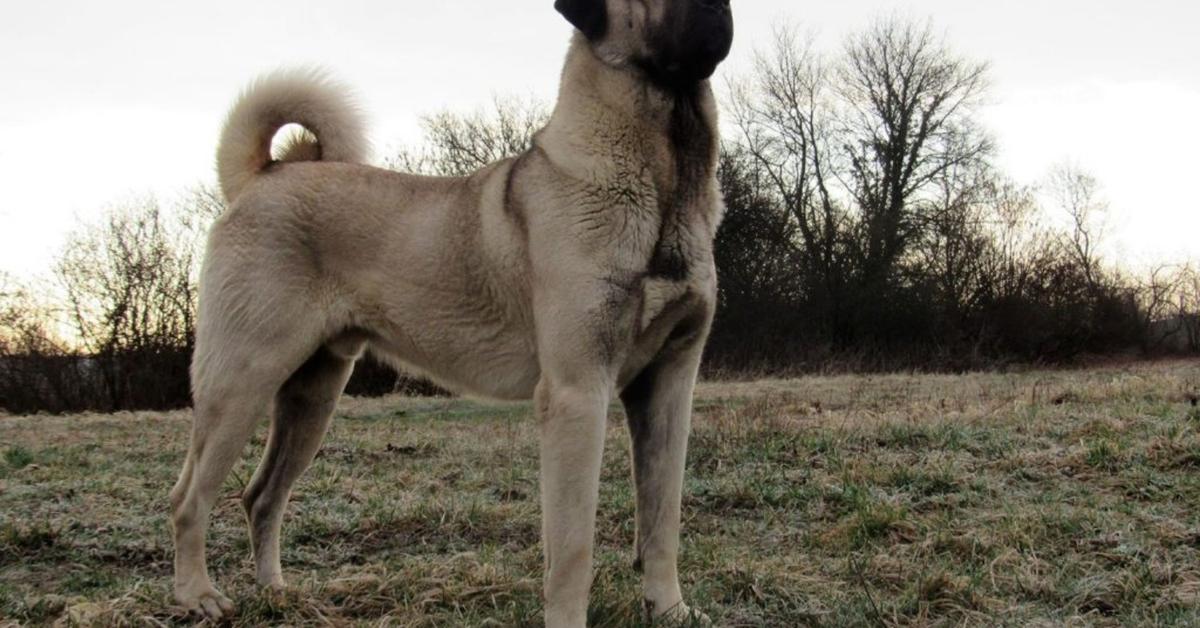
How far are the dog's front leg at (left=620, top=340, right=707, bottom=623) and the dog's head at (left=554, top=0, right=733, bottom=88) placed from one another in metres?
0.90

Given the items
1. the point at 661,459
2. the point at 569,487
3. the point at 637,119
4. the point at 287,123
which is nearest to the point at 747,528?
the point at 661,459

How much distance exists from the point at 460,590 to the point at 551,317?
1.16 m

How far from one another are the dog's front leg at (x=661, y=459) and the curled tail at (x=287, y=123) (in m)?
1.80

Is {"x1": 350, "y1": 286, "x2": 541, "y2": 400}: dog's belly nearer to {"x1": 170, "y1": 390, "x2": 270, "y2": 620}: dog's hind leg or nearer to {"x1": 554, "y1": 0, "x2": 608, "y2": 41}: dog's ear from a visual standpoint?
{"x1": 170, "y1": 390, "x2": 270, "y2": 620}: dog's hind leg

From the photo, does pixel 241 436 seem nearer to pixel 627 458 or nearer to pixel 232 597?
pixel 232 597

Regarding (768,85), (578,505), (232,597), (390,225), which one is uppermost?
(768,85)

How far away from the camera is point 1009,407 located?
8.32 metres

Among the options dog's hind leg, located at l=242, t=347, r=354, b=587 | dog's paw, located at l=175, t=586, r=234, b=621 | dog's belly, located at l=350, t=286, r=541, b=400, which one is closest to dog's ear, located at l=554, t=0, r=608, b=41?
dog's belly, located at l=350, t=286, r=541, b=400

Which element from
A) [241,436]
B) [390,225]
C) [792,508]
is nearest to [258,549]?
[241,436]

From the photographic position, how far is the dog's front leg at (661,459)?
3230mm

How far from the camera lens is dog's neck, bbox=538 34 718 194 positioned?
3062 mm

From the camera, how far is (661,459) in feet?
10.7

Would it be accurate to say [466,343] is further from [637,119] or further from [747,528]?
[747,528]

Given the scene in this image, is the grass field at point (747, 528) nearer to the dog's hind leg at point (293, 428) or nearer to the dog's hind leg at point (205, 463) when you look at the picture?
the dog's hind leg at point (205, 463)
